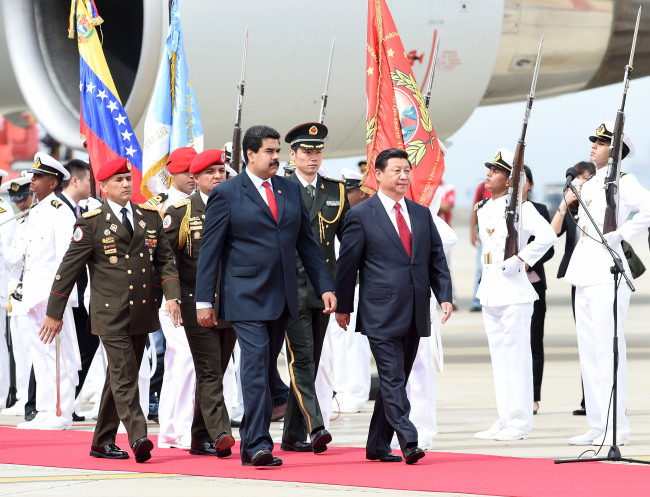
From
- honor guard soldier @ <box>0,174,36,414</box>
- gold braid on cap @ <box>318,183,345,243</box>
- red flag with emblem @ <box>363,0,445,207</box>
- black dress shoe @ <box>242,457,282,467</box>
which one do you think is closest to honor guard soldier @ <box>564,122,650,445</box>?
red flag with emblem @ <box>363,0,445,207</box>

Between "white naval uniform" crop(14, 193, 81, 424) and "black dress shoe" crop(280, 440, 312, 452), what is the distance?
5.66ft

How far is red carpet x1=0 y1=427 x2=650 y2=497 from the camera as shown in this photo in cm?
513

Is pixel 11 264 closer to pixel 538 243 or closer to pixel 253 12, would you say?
pixel 253 12

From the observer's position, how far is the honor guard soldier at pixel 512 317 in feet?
22.4

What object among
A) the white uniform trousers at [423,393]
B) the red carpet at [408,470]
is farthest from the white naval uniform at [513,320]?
the red carpet at [408,470]

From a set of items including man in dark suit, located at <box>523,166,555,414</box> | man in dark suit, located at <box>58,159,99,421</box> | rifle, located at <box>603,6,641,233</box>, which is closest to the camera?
rifle, located at <box>603,6,641,233</box>

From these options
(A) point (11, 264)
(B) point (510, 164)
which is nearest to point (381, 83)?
(B) point (510, 164)

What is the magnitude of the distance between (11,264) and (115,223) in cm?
274

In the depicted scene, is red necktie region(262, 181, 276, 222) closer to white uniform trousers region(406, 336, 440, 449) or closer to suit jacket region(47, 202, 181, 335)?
suit jacket region(47, 202, 181, 335)

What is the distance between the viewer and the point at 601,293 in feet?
21.3

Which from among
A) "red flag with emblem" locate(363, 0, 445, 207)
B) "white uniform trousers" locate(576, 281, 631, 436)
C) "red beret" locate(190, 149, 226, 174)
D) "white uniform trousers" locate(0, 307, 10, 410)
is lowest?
"white uniform trousers" locate(0, 307, 10, 410)

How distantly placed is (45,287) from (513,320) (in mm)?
2869

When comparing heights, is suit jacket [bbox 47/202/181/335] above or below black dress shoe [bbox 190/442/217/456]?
above

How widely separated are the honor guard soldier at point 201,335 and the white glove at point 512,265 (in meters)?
1.57
